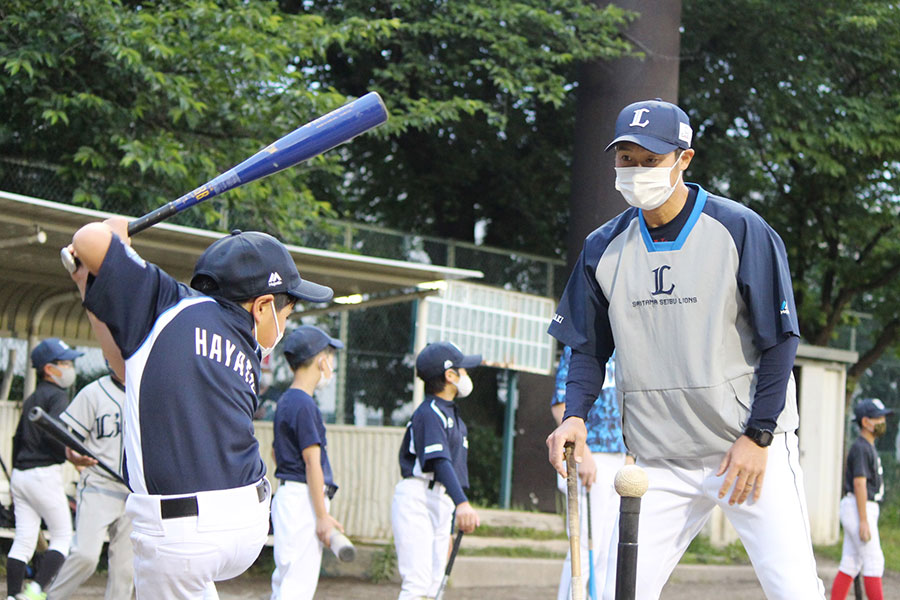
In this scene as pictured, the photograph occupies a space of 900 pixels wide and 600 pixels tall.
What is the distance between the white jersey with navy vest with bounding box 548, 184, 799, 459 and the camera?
3918 mm

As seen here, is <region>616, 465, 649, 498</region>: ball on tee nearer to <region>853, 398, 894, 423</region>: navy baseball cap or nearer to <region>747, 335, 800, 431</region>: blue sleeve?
<region>747, 335, 800, 431</region>: blue sleeve

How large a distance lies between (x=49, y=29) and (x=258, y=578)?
5266mm

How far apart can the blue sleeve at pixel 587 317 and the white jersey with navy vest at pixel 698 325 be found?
0.12m

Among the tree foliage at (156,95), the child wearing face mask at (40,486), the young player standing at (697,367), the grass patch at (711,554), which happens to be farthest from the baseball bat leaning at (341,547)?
the grass patch at (711,554)

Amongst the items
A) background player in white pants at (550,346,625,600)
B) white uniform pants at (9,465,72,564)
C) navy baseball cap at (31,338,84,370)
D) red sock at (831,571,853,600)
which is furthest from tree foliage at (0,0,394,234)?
red sock at (831,571,853,600)

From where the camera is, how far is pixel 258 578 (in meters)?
10.4

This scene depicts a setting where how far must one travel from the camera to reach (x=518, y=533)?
12758 mm

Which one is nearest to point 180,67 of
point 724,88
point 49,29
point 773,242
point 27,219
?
point 49,29

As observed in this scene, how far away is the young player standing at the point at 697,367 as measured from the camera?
3846 millimetres

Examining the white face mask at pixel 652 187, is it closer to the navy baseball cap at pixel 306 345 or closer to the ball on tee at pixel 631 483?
the ball on tee at pixel 631 483

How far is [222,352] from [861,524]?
6951 mm

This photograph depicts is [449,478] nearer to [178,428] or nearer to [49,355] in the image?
[49,355]

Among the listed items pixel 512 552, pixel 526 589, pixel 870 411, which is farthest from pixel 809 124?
pixel 526 589

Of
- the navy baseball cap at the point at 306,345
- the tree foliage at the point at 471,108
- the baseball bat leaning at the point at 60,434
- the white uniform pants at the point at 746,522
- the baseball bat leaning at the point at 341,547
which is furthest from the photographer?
the tree foliage at the point at 471,108
